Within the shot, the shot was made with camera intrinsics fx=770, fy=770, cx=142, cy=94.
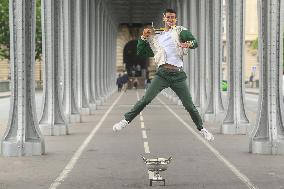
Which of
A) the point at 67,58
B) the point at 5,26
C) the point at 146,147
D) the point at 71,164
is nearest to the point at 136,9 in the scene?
the point at 5,26

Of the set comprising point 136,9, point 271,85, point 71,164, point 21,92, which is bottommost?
point 71,164

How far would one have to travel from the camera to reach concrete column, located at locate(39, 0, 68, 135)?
21672 millimetres

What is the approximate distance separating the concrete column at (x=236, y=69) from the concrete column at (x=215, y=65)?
5.59m

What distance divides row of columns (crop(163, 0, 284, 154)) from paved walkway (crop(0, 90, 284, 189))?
2.13ft

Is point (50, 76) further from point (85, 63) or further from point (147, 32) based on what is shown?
point (85, 63)

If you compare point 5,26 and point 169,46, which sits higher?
point 5,26

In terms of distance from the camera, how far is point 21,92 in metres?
15.9

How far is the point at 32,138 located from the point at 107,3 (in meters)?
51.9

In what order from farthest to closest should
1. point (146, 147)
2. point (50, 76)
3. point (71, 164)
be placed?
point (50, 76) → point (146, 147) → point (71, 164)

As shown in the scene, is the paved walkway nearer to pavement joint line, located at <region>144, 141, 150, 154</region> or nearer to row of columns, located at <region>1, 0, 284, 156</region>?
pavement joint line, located at <region>144, 141, 150, 154</region>

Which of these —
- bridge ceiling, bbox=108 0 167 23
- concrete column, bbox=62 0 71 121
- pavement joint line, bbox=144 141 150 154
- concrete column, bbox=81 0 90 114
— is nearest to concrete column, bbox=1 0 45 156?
pavement joint line, bbox=144 141 150 154

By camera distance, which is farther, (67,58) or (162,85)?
(67,58)

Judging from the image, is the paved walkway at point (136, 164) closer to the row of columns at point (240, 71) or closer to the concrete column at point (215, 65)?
the row of columns at point (240, 71)

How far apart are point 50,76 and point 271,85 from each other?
7.77 m
